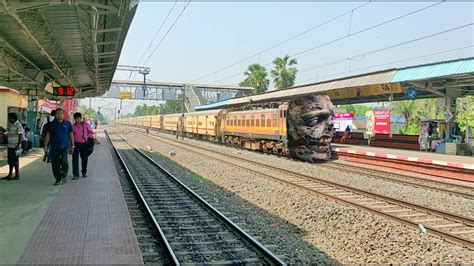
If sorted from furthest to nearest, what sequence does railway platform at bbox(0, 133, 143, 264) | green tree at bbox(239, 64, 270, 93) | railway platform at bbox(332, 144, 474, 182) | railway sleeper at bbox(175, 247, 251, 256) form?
green tree at bbox(239, 64, 270, 93)
railway platform at bbox(332, 144, 474, 182)
railway sleeper at bbox(175, 247, 251, 256)
railway platform at bbox(0, 133, 143, 264)

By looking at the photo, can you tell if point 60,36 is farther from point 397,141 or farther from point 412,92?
point 397,141

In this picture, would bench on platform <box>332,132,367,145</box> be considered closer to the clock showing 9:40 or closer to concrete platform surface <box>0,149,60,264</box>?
the clock showing 9:40

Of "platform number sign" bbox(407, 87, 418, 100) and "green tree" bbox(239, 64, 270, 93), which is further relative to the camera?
"green tree" bbox(239, 64, 270, 93)

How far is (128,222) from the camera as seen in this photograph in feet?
23.1

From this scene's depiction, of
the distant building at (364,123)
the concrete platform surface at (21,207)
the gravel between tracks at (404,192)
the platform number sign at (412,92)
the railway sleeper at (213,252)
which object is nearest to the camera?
the concrete platform surface at (21,207)

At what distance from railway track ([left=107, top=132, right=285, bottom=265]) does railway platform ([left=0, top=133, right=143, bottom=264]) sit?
2.25ft

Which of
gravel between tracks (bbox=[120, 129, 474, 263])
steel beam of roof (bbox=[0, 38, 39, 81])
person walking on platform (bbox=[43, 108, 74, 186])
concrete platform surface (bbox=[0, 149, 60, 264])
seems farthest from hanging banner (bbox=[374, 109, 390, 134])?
person walking on platform (bbox=[43, 108, 74, 186])

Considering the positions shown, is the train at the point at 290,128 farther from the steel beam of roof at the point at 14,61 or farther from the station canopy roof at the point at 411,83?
the steel beam of roof at the point at 14,61

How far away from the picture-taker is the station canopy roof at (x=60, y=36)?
1000cm

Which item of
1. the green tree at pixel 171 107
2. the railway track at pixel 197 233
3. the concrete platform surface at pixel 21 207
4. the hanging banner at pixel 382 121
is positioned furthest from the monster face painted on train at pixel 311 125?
the green tree at pixel 171 107

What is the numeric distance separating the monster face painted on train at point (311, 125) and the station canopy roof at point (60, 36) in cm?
855

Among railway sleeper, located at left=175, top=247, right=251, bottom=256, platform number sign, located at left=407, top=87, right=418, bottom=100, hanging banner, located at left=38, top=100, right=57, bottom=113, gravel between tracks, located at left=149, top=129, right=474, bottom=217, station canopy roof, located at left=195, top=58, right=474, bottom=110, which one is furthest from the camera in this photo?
hanging banner, located at left=38, top=100, right=57, bottom=113

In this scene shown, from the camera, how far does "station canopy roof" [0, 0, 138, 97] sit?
10000mm

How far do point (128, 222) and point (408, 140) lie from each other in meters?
23.0
